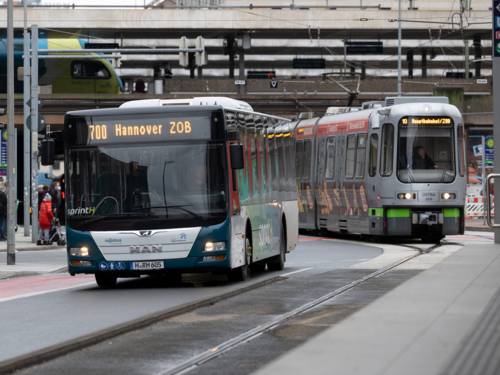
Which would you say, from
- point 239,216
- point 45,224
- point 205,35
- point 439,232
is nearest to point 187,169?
point 239,216

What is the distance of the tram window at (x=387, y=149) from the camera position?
3431 cm

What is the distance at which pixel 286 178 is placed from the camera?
83.7ft

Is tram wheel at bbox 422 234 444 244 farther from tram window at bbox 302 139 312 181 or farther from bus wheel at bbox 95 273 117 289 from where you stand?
bus wheel at bbox 95 273 117 289

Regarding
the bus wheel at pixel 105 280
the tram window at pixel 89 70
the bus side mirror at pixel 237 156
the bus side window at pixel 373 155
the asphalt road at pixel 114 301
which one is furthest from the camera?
the tram window at pixel 89 70

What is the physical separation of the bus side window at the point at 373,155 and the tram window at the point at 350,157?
124 centimetres

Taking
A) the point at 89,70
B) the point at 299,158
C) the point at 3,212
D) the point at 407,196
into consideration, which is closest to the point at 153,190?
the point at 407,196

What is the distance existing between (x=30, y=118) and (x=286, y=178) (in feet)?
52.9

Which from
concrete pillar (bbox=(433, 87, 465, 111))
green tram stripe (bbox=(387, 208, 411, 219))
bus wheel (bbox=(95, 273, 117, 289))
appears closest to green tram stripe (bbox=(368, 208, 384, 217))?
green tram stripe (bbox=(387, 208, 411, 219))

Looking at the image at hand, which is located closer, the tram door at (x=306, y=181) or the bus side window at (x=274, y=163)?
the bus side window at (x=274, y=163)

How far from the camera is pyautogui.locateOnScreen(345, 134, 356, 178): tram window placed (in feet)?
120

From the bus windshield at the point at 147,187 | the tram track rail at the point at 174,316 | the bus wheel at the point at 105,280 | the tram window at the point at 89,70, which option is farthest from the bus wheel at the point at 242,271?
the tram window at the point at 89,70

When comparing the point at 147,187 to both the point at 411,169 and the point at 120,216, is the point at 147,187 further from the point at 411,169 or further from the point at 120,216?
the point at 411,169

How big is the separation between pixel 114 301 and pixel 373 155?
17.9 m

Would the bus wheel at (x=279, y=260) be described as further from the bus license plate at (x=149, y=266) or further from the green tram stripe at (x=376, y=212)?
the green tram stripe at (x=376, y=212)
